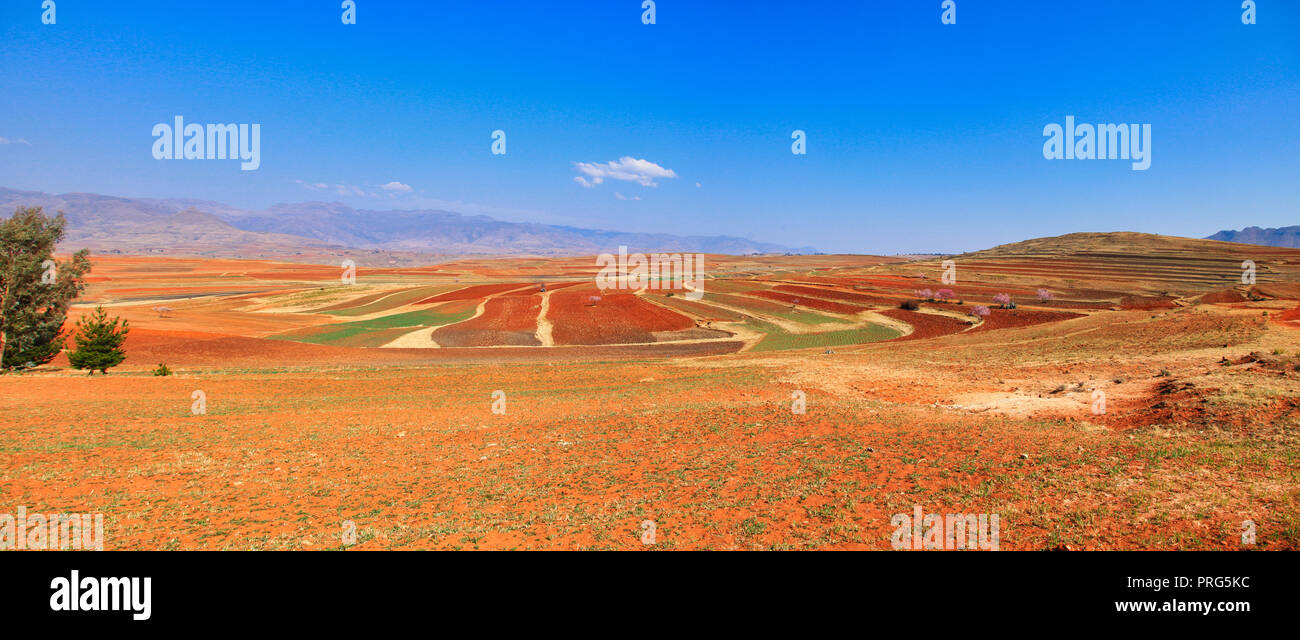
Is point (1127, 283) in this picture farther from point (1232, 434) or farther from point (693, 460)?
point (693, 460)

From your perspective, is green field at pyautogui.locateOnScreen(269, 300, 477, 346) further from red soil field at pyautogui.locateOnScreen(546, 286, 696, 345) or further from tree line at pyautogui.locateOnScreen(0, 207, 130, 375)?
tree line at pyautogui.locateOnScreen(0, 207, 130, 375)

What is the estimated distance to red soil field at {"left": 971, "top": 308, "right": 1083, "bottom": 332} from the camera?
48281 mm

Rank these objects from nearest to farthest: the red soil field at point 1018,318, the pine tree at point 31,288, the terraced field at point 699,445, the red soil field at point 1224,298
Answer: the terraced field at point 699,445 → the pine tree at point 31,288 → the red soil field at point 1224,298 → the red soil field at point 1018,318

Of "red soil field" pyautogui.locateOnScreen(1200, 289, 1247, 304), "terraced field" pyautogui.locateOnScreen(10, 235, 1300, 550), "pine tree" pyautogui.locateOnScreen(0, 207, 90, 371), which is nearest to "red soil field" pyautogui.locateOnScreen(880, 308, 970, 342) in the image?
"terraced field" pyautogui.locateOnScreen(10, 235, 1300, 550)

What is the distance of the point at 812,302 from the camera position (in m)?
71.1

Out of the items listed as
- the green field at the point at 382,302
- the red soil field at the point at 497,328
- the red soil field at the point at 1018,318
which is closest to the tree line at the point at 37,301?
the red soil field at the point at 497,328

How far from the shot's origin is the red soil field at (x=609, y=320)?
171ft

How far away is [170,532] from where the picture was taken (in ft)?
28.3

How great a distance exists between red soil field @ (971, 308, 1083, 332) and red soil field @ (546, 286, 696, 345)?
1241 inches

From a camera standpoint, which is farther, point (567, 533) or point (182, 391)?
point (182, 391)

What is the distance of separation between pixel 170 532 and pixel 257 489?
2.42m

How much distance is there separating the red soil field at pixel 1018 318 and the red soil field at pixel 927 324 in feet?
7.37

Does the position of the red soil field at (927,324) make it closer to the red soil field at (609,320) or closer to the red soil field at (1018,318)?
the red soil field at (1018,318)
